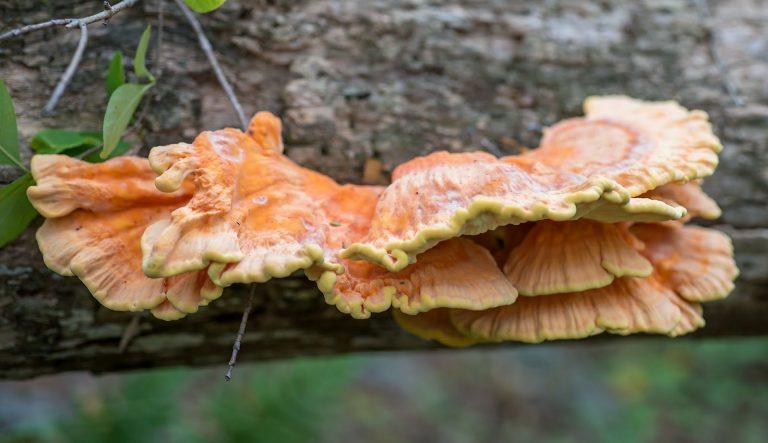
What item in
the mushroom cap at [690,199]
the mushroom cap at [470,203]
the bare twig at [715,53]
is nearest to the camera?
the mushroom cap at [470,203]

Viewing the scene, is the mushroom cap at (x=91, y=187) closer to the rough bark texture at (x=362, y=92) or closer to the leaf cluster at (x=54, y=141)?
the leaf cluster at (x=54, y=141)

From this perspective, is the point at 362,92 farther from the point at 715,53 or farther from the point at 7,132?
the point at 715,53

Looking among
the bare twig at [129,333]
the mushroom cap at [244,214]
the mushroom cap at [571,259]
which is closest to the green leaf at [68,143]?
the mushroom cap at [244,214]

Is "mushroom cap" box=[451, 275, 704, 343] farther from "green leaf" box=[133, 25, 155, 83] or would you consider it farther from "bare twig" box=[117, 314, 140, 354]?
"green leaf" box=[133, 25, 155, 83]

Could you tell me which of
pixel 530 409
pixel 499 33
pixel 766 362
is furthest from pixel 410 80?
pixel 766 362

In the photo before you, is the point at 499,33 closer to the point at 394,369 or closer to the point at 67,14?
the point at 67,14

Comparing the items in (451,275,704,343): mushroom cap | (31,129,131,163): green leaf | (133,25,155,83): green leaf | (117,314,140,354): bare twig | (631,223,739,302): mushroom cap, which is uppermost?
(133,25,155,83): green leaf

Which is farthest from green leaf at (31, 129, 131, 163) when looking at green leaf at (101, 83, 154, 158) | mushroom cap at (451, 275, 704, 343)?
mushroom cap at (451, 275, 704, 343)
